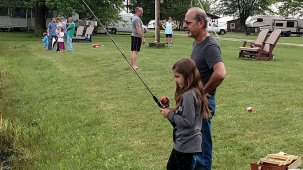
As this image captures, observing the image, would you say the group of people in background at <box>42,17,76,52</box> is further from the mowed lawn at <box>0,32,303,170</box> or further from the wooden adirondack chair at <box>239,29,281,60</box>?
the wooden adirondack chair at <box>239,29,281,60</box>

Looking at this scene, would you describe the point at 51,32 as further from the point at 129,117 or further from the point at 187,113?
the point at 187,113

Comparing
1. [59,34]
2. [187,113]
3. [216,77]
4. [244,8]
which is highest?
[244,8]

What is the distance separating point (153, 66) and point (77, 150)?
26.5ft

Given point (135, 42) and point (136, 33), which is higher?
point (136, 33)

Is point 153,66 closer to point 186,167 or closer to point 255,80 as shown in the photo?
point 255,80

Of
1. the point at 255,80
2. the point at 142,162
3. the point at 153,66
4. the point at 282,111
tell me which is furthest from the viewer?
the point at 153,66

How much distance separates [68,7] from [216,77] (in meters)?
29.4

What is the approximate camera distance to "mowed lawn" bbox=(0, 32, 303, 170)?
631 cm

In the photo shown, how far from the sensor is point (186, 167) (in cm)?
444

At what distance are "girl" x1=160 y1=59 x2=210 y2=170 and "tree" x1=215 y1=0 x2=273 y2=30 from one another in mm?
70496

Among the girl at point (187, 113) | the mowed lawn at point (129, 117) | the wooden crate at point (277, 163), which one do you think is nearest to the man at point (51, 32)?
the mowed lawn at point (129, 117)

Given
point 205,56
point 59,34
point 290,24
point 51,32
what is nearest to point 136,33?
point 205,56

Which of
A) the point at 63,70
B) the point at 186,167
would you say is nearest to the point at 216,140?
the point at 186,167

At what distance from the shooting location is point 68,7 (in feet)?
108
